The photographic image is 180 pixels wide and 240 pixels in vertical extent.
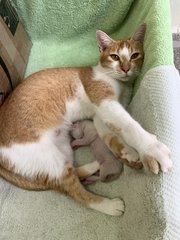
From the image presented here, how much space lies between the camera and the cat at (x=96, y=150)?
1.21m

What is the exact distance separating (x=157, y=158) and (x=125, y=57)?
521 millimetres

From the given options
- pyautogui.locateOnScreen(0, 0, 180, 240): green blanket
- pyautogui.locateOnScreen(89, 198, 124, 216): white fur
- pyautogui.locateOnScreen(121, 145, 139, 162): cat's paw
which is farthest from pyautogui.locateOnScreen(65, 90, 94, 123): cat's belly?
pyautogui.locateOnScreen(89, 198, 124, 216): white fur

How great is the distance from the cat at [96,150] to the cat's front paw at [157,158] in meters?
0.24

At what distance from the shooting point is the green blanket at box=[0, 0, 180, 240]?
0.98 m

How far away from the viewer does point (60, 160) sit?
120 centimetres

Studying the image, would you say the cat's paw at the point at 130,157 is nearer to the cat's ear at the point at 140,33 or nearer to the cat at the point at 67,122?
the cat at the point at 67,122

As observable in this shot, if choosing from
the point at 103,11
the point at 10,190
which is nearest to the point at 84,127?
the point at 10,190

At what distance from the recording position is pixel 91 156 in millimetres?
1333

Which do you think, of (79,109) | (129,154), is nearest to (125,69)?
(79,109)

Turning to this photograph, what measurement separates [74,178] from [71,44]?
86 centimetres

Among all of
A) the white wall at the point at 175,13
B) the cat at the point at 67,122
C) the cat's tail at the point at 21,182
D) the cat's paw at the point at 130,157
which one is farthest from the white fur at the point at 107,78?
the white wall at the point at 175,13

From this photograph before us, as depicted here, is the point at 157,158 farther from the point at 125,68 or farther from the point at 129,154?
the point at 125,68

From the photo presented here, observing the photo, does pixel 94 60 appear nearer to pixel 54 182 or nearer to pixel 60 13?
pixel 60 13

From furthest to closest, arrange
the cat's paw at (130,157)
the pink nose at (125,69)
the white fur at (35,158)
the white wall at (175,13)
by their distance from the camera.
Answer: the white wall at (175,13) → the pink nose at (125,69) → the white fur at (35,158) → the cat's paw at (130,157)
